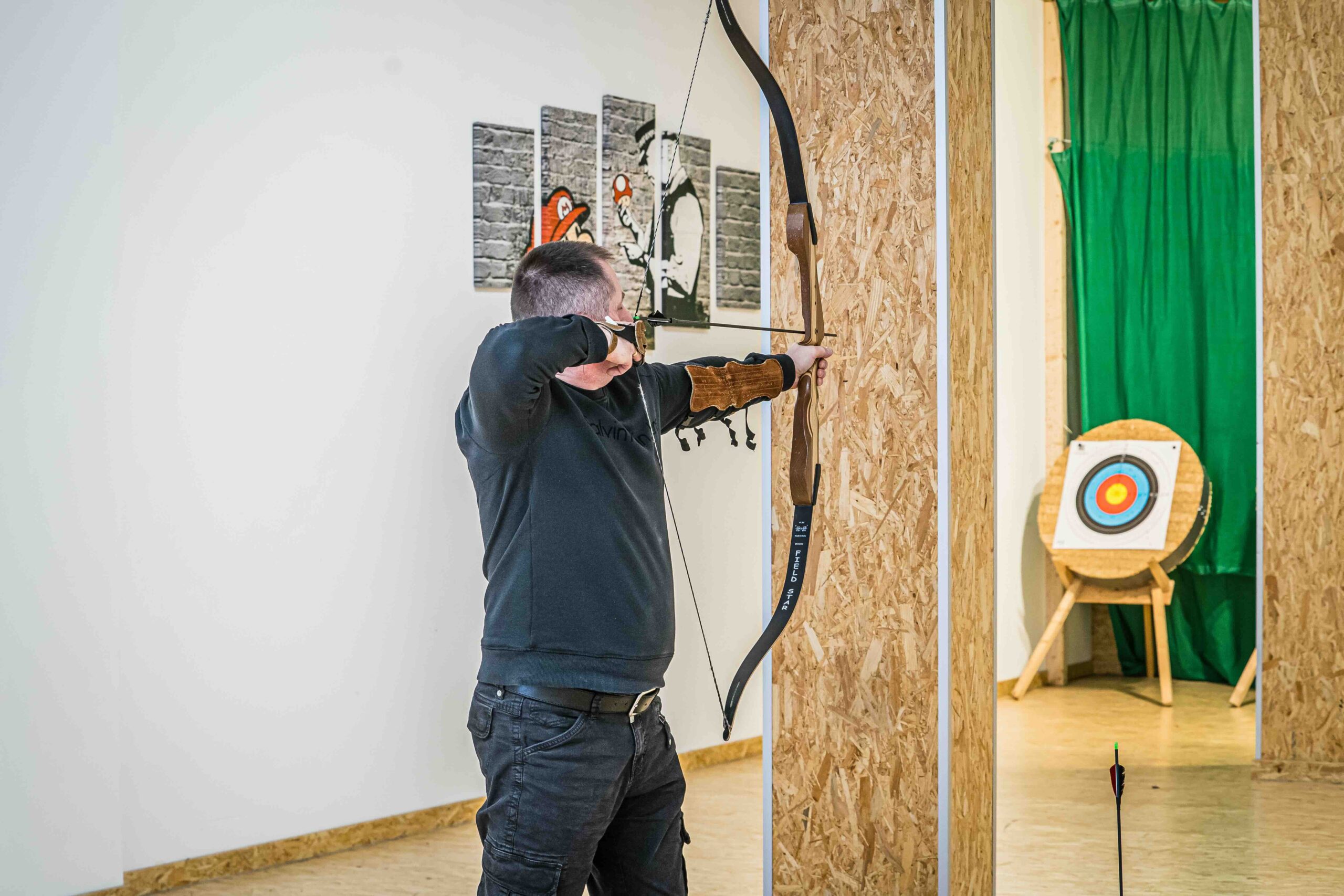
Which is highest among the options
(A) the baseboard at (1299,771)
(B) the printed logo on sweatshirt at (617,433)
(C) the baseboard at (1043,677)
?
(B) the printed logo on sweatshirt at (617,433)


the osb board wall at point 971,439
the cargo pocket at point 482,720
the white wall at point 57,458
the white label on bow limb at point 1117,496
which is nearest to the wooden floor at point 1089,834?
the white wall at point 57,458

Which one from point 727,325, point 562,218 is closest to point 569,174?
point 562,218

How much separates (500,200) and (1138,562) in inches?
100.0

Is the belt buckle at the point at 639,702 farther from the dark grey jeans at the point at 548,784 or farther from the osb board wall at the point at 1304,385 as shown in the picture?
the osb board wall at the point at 1304,385

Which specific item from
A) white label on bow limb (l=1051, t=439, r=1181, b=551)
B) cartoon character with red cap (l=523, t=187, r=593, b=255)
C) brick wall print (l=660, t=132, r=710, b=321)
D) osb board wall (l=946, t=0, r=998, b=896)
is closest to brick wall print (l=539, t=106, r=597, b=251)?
cartoon character with red cap (l=523, t=187, r=593, b=255)

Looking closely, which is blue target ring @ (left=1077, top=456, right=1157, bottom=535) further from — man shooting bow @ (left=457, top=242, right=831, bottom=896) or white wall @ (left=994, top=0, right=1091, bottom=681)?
man shooting bow @ (left=457, top=242, right=831, bottom=896)

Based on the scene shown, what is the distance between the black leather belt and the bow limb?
0.53 m

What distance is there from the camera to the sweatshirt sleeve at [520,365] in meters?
1.31

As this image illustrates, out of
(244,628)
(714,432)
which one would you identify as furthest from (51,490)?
(714,432)

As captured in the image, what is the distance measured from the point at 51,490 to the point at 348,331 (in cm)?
76

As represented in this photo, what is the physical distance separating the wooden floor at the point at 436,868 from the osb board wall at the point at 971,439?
0.61 m

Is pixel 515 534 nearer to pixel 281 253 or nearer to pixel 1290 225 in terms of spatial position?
pixel 281 253

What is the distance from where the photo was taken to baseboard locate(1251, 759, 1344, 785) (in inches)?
130

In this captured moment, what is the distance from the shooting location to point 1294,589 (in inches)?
132
